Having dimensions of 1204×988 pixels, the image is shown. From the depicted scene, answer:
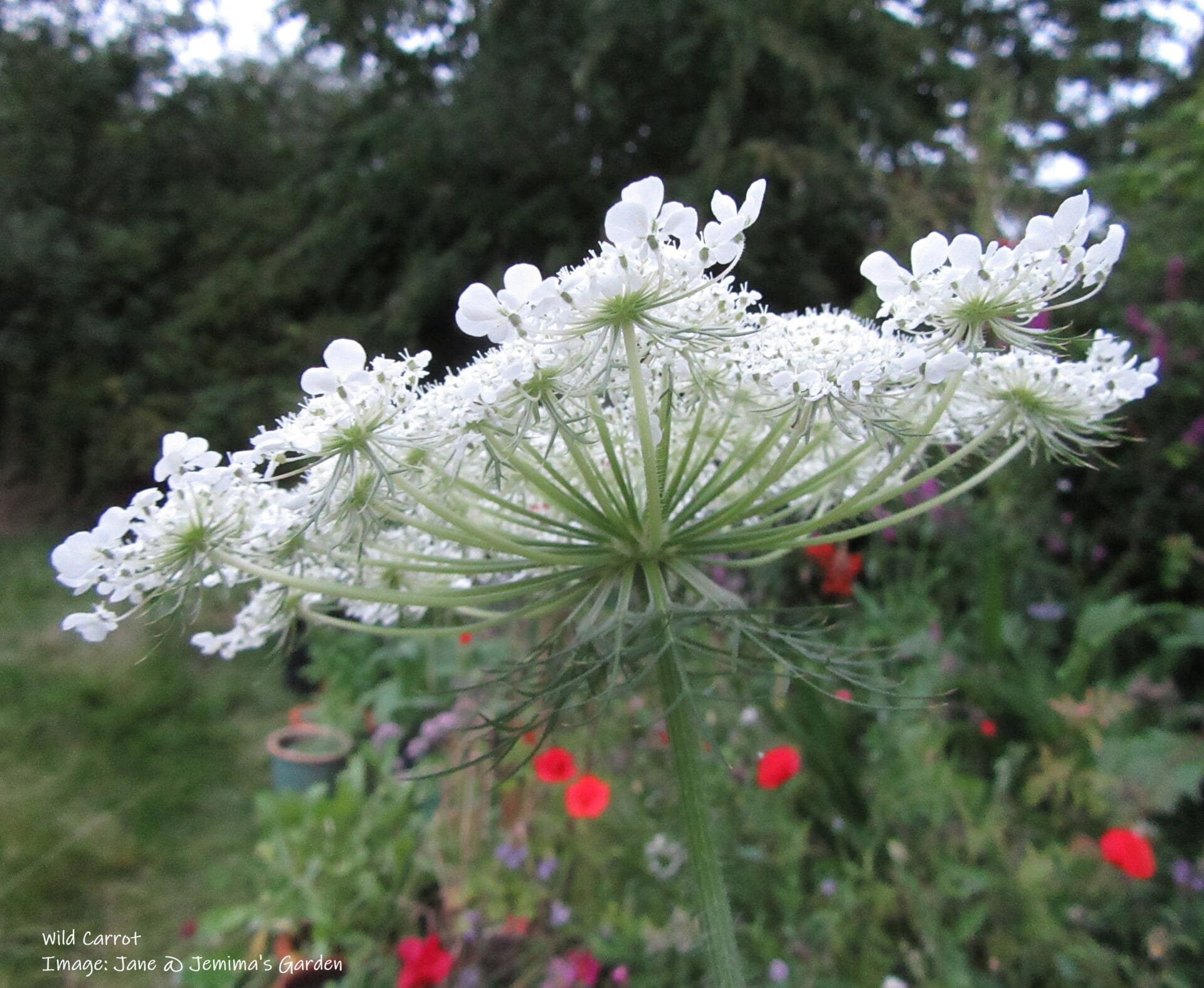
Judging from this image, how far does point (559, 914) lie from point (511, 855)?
0.74 feet

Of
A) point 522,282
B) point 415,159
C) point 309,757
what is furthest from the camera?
point 415,159

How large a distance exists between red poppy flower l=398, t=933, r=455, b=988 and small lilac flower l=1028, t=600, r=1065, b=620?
216 cm

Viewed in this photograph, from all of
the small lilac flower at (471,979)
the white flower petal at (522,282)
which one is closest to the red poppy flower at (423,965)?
the small lilac flower at (471,979)

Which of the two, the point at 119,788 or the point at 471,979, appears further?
the point at 119,788

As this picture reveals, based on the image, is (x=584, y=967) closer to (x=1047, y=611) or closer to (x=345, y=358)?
(x=345, y=358)

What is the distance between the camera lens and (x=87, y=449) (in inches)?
326

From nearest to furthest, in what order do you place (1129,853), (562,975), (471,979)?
(1129,853)
(562,975)
(471,979)

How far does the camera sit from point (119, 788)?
3670 mm

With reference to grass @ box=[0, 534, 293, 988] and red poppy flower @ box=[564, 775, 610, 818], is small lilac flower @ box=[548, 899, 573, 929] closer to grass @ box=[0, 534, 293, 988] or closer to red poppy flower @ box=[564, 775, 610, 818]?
red poppy flower @ box=[564, 775, 610, 818]

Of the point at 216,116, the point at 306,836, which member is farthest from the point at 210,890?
the point at 216,116

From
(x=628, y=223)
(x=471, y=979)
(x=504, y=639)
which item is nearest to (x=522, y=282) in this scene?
(x=628, y=223)

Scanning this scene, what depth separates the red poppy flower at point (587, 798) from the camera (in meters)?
1.89

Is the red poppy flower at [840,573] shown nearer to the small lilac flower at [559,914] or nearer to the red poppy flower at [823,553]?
the red poppy flower at [823,553]

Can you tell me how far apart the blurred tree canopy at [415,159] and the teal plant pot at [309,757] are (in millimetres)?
3056
